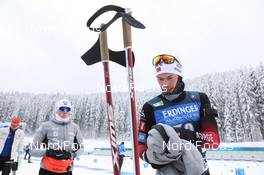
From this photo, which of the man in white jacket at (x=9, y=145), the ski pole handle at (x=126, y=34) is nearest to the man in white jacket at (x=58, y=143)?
the ski pole handle at (x=126, y=34)

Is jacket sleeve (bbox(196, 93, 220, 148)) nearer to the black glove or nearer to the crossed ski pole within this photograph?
the crossed ski pole

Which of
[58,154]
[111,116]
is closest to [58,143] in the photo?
[58,154]

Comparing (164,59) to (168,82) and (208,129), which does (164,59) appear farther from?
(208,129)

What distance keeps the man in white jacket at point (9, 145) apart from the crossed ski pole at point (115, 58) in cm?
578

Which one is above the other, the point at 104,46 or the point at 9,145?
the point at 104,46

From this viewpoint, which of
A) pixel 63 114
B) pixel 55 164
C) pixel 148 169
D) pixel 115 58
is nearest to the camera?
pixel 115 58

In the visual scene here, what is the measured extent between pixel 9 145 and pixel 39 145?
3999mm

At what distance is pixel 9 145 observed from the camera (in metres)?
7.12

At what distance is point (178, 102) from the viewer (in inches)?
84.7

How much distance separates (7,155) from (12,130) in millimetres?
720

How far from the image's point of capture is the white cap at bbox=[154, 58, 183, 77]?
2168mm

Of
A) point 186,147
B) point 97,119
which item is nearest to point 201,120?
point 186,147

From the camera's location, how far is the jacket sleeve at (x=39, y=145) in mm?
3716

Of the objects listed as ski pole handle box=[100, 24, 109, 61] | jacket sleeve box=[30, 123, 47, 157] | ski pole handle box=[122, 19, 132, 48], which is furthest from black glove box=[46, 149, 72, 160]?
ski pole handle box=[122, 19, 132, 48]
